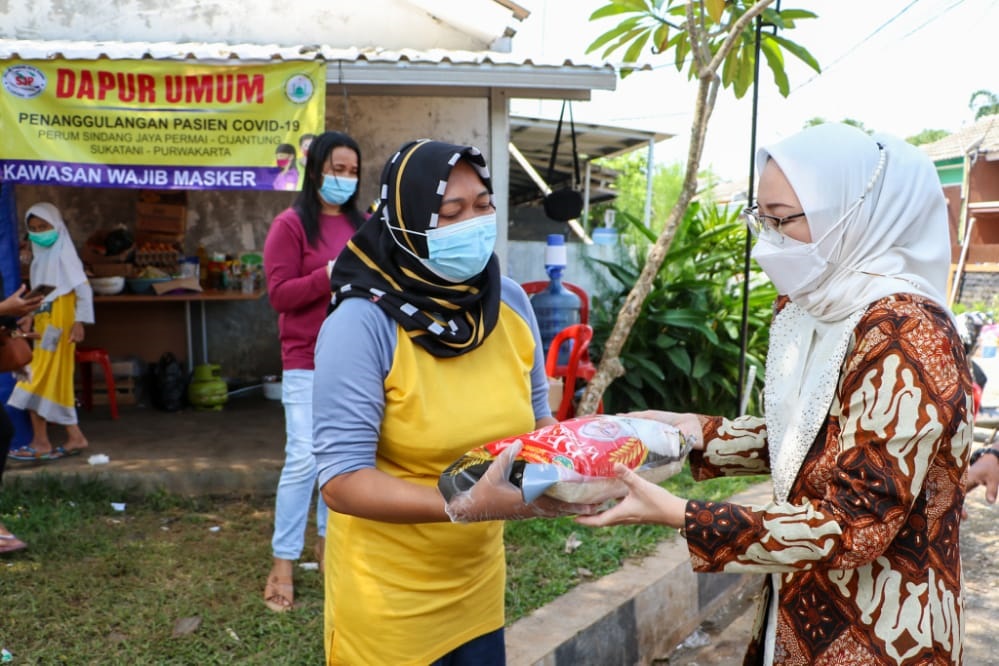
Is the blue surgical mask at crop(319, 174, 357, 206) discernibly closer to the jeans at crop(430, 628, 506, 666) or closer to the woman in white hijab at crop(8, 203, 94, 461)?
the jeans at crop(430, 628, 506, 666)

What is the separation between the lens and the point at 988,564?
14.7 ft

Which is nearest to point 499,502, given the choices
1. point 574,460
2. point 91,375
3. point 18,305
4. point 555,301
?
point 574,460

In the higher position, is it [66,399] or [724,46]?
[724,46]

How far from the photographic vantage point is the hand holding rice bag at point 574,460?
58.6 inches

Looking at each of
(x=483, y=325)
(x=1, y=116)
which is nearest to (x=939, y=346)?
(x=483, y=325)

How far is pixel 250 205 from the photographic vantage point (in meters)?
7.48

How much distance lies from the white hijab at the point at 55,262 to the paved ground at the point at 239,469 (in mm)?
1114

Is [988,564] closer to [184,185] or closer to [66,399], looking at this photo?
[184,185]

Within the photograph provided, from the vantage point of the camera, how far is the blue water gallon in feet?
21.6

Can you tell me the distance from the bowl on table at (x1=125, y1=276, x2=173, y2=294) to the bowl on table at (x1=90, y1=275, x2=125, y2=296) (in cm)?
18

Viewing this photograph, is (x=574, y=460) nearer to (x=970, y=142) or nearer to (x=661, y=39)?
(x=661, y=39)

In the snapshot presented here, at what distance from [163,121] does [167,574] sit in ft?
9.28

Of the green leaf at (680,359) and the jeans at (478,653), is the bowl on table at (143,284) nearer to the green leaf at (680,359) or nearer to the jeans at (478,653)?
the green leaf at (680,359)

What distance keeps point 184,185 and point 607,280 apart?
3839mm
